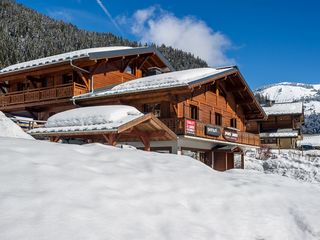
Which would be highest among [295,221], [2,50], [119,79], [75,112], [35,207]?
[2,50]

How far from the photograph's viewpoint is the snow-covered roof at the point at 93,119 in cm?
1335

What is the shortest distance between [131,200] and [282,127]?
44193mm

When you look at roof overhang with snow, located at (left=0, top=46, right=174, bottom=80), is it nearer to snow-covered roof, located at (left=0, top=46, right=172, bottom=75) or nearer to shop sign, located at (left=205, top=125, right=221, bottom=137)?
snow-covered roof, located at (left=0, top=46, right=172, bottom=75)

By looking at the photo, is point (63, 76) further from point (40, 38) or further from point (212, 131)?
point (40, 38)

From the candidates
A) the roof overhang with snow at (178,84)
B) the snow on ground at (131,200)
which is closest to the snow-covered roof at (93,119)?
the roof overhang with snow at (178,84)

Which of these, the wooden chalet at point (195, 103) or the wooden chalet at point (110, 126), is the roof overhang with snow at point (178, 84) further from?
the wooden chalet at point (110, 126)

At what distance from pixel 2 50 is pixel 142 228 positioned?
62.5 m

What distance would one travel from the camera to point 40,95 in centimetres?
2327

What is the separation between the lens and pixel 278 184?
17.8 feet

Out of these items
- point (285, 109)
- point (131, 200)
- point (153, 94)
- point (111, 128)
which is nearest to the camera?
point (131, 200)

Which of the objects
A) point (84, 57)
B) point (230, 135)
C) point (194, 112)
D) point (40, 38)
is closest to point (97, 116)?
point (84, 57)

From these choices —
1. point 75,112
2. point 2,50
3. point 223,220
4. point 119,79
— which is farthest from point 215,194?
point 2,50

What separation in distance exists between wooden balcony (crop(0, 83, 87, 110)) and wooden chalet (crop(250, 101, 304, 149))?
27179 millimetres

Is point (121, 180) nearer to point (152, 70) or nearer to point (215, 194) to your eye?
point (215, 194)
